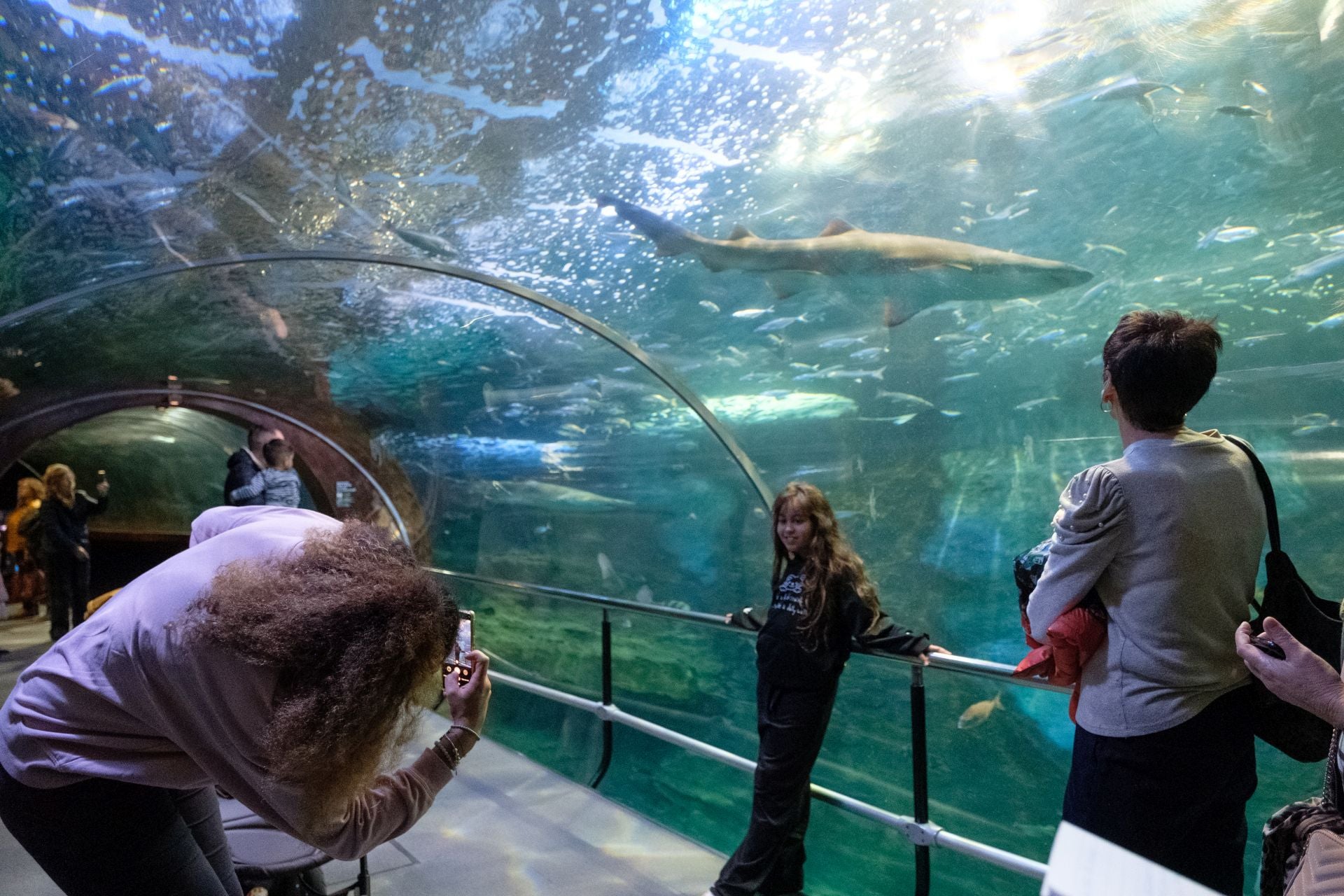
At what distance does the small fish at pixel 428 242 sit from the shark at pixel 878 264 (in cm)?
137

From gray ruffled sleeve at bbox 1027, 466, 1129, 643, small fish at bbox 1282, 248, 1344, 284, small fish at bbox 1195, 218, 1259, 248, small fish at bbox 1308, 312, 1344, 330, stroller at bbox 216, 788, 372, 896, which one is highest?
small fish at bbox 1195, 218, 1259, 248

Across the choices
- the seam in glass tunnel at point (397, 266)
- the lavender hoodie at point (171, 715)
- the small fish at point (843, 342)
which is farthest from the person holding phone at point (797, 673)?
the small fish at point (843, 342)

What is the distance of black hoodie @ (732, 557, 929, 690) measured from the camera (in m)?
2.52

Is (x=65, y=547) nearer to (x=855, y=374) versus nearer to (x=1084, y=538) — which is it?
(x=855, y=374)

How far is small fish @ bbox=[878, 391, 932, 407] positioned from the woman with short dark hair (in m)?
8.05

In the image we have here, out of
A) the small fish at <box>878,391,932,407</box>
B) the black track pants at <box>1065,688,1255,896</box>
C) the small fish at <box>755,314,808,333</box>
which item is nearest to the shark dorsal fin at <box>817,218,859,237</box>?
the small fish at <box>755,314,808,333</box>

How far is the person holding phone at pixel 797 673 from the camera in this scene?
2.55 meters

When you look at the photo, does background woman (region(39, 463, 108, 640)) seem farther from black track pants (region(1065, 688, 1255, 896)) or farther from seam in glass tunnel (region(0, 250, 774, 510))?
black track pants (region(1065, 688, 1255, 896))

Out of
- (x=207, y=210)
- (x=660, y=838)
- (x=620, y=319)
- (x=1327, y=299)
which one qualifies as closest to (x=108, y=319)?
(x=207, y=210)

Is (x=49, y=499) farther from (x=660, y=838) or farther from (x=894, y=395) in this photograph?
(x=894, y=395)

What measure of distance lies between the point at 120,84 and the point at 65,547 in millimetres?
4802

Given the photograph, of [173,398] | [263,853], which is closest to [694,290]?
[263,853]

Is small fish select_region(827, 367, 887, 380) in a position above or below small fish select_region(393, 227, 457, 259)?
below

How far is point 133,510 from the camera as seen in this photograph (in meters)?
15.4
